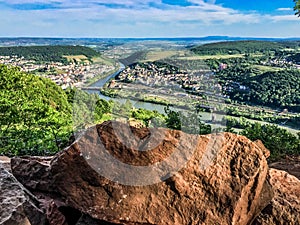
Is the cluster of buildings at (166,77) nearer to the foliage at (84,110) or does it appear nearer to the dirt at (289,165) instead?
the foliage at (84,110)

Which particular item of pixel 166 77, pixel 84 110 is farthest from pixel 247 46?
pixel 84 110

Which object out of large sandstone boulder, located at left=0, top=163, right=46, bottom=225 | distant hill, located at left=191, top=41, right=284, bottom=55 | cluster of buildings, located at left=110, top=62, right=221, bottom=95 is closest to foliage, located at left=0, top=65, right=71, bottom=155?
cluster of buildings, located at left=110, top=62, right=221, bottom=95

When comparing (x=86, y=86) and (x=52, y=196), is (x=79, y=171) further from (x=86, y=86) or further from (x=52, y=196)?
(x=86, y=86)

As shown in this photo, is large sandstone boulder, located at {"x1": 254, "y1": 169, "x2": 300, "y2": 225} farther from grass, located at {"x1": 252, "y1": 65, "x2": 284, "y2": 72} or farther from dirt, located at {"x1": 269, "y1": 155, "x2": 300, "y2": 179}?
grass, located at {"x1": 252, "y1": 65, "x2": 284, "y2": 72}

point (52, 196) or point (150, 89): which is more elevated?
point (150, 89)

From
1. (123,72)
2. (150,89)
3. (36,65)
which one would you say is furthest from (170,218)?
(36,65)

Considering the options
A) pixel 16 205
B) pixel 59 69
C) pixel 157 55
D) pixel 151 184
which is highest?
pixel 157 55

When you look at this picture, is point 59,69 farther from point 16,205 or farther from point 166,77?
point 16,205

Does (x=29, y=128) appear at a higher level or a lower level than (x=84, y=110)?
lower
